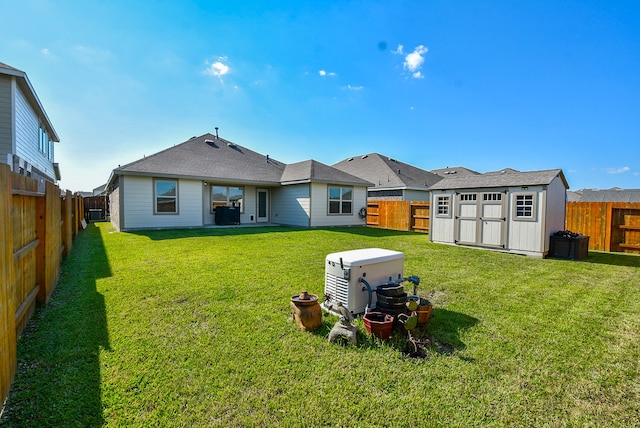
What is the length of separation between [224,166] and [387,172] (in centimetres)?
1172

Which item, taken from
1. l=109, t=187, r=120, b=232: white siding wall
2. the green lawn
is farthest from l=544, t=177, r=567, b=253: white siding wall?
l=109, t=187, r=120, b=232: white siding wall

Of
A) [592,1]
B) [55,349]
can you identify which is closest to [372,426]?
[55,349]

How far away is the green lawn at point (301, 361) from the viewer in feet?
6.10

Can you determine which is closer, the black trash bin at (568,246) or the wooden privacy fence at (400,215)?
the black trash bin at (568,246)

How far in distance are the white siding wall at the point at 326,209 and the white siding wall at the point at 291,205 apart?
0.35 m

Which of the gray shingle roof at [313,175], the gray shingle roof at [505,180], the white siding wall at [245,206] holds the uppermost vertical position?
the gray shingle roof at [313,175]

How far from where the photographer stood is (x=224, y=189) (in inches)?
574

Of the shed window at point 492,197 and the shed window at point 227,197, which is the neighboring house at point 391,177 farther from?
the shed window at point 492,197

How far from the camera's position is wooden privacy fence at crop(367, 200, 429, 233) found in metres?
13.5

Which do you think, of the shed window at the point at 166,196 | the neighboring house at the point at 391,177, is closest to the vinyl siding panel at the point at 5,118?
the shed window at the point at 166,196

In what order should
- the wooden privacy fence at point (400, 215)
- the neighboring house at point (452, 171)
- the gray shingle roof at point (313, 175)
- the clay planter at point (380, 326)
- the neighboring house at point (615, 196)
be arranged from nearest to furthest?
the clay planter at point (380, 326)
the wooden privacy fence at point (400, 215)
the gray shingle roof at point (313, 175)
the neighboring house at point (615, 196)
the neighboring house at point (452, 171)

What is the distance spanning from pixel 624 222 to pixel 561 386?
10033 mm

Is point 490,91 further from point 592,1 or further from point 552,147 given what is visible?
point 552,147

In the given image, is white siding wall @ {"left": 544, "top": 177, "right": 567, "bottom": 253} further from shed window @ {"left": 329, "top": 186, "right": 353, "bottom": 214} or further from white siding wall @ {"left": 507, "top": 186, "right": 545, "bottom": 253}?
shed window @ {"left": 329, "top": 186, "right": 353, "bottom": 214}
